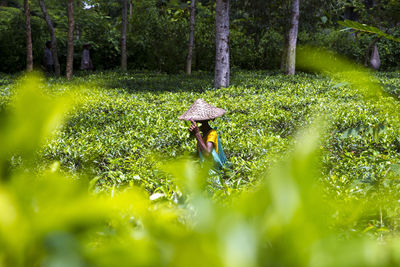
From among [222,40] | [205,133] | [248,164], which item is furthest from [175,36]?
[205,133]

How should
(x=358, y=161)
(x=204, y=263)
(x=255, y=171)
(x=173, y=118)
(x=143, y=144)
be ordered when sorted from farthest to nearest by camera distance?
(x=173, y=118), (x=143, y=144), (x=358, y=161), (x=255, y=171), (x=204, y=263)

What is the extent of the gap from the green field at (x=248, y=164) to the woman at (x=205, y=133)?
0.28 meters

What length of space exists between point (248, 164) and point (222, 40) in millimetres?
6996

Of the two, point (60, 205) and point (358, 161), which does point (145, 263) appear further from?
point (358, 161)

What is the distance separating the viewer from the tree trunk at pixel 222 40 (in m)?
11.2

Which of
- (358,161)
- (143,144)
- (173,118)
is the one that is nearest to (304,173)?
(358,161)

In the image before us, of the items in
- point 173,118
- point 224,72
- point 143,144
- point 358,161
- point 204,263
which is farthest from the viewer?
point 224,72

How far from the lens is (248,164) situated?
5031 millimetres

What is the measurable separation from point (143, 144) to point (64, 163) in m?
1.18

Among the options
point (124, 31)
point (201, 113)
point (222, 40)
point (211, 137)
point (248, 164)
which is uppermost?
point (124, 31)

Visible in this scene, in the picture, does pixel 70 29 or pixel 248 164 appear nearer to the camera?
pixel 248 164

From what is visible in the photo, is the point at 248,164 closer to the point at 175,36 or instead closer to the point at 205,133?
the point at 205,133

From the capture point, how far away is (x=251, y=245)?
0.35 metres

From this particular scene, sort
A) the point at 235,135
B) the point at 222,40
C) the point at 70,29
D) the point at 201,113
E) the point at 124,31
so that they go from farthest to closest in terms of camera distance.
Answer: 1. the point at 124,31
2. the point at 70,29
3. the point at 222,40
4. the point at 235,135
5. the point at 201,113
